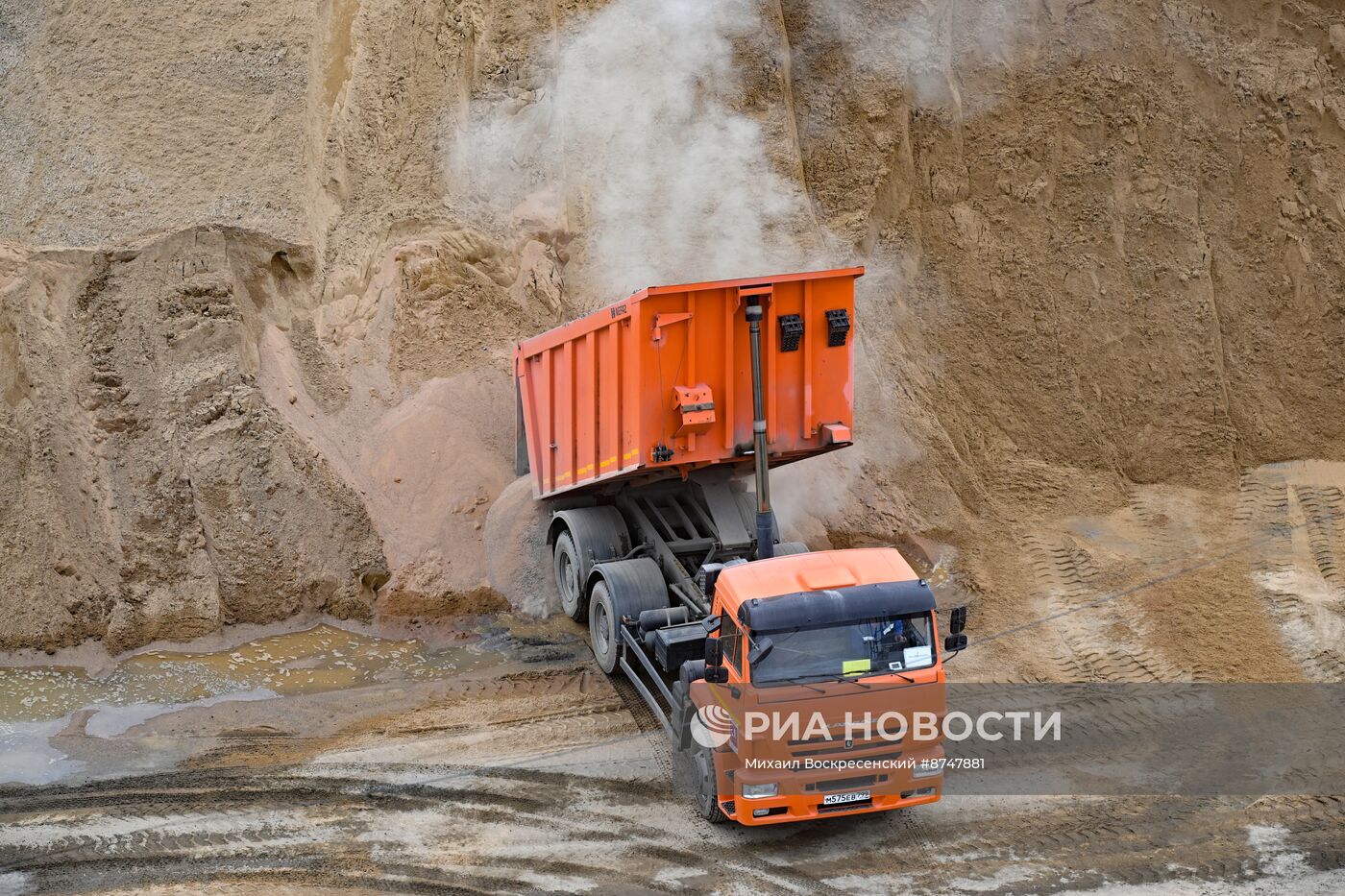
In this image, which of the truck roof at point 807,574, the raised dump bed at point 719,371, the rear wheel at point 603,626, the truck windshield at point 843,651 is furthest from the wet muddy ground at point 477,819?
the raised dump bed at point 719,371

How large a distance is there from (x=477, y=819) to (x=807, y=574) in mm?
3089

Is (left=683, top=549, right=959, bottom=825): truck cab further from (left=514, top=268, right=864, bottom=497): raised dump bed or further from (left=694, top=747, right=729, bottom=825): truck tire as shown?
(left=514, top=268, right=864, bottom=497): raised dump bed

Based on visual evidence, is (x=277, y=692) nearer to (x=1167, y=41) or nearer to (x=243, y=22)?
(x=243, y=22)

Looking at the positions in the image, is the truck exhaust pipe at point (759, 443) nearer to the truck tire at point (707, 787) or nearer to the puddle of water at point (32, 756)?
the truck tire at point (707, 787)

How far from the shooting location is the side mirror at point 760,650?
8.08m

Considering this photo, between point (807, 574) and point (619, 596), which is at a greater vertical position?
point (807, 574)

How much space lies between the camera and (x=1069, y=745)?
10133mm

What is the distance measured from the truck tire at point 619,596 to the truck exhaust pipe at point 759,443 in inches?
49.6

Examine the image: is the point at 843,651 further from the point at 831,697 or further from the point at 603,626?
the point at 603,626

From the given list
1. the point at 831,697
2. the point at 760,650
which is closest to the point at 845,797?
the point at 831,697

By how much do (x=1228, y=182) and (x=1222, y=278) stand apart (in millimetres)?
1302

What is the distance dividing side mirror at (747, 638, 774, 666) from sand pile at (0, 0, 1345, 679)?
172 inches

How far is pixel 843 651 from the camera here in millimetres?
8125

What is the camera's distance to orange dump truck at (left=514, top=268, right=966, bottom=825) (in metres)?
8.11
